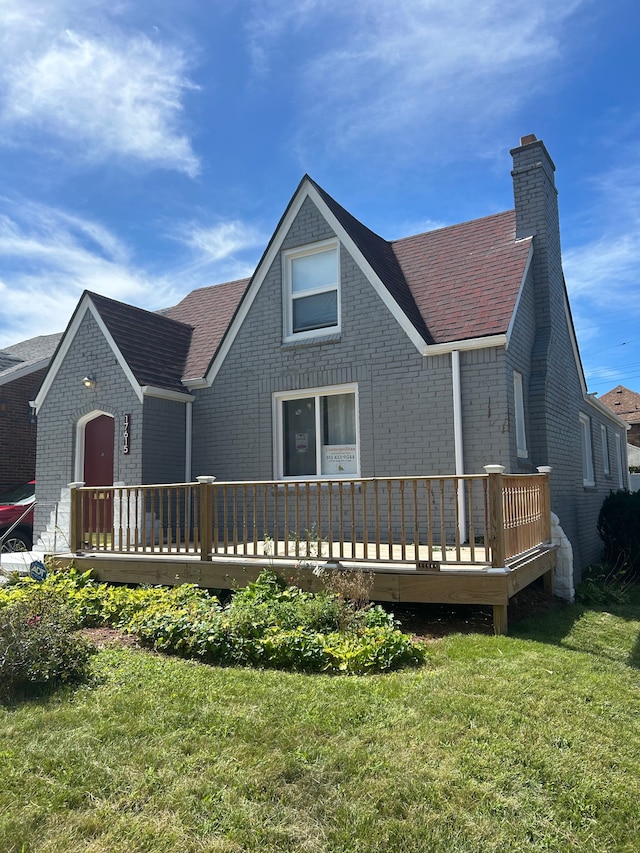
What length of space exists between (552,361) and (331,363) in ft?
13.0

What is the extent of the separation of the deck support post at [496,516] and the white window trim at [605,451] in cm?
1016

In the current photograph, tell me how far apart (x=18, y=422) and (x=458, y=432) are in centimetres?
1364

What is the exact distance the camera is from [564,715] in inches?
155

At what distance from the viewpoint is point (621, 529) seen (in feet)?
37.9

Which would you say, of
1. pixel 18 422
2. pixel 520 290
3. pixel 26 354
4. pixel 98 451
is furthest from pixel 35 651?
pixel 26 354

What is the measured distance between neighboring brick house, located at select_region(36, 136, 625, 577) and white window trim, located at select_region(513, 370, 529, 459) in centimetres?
3

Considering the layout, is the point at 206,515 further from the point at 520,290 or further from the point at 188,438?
the point at 520,290

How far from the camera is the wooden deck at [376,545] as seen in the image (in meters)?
6.07

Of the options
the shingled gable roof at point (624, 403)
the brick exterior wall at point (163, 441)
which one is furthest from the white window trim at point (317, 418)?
the shingled gable roof at point (624, 403)

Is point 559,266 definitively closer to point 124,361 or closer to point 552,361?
point 552,361

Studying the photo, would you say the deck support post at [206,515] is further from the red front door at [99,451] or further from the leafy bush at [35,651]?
the red front door at [99,451]

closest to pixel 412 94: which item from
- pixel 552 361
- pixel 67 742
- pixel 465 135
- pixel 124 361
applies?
pixel 465 135

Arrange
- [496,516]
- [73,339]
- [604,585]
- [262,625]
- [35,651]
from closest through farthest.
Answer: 1. [35,651]
2. [262,625]
3. [496,516]
4. [604,585]
5. [73,339]

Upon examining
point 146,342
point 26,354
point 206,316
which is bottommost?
point 146,342
